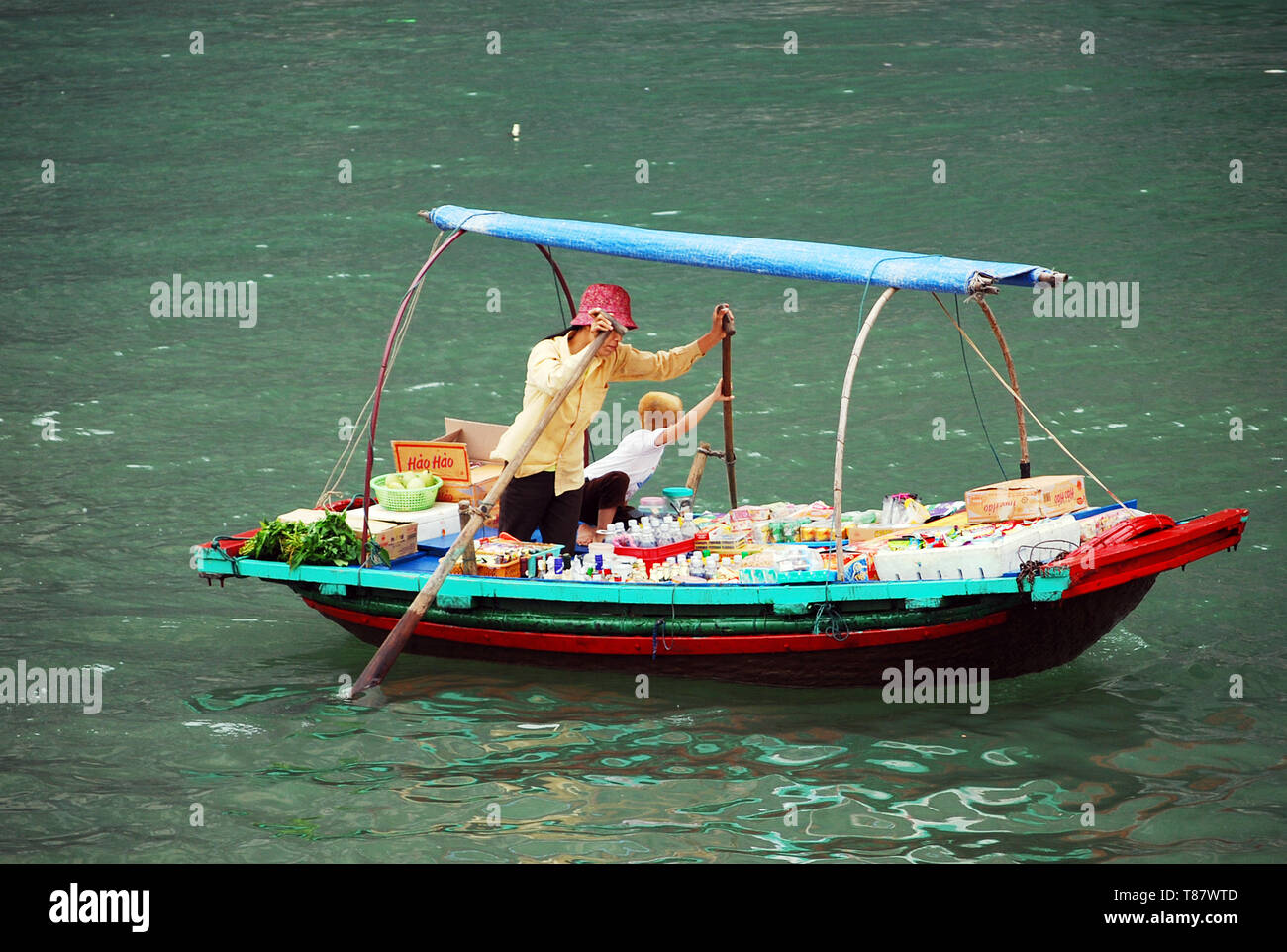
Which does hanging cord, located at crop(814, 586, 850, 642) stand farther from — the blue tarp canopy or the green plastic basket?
the green plastic basket

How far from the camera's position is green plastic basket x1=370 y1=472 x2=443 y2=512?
8.03 meters

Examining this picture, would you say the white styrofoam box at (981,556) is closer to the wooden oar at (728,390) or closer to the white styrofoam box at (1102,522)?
the white styrofoam box at (1102,522)

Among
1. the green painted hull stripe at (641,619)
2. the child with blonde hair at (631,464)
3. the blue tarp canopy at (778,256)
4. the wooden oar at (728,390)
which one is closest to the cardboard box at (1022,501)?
the green painted hull stripe at (641,619)

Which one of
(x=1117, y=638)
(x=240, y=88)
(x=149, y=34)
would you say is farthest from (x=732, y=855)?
(x=149, y=34)

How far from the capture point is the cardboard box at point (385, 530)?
25.3ft

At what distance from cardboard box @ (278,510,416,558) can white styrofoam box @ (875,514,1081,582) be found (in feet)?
7.75

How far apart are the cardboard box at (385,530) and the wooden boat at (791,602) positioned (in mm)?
96

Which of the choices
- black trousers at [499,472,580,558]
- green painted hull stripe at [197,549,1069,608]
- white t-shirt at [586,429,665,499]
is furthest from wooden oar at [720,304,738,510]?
green painted hull stripe at [197,549,1069,608]

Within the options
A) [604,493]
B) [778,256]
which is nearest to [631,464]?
[604,493]

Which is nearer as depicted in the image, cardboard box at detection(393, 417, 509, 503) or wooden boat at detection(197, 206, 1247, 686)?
wooden boat at detection(197, 206, 1247, 686)

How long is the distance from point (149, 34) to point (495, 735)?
63.7 feet

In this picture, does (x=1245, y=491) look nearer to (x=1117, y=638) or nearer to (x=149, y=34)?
(x=1117, y=638)

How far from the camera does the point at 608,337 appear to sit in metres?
7.26

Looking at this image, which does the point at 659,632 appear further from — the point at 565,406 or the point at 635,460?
the point at 635,460
